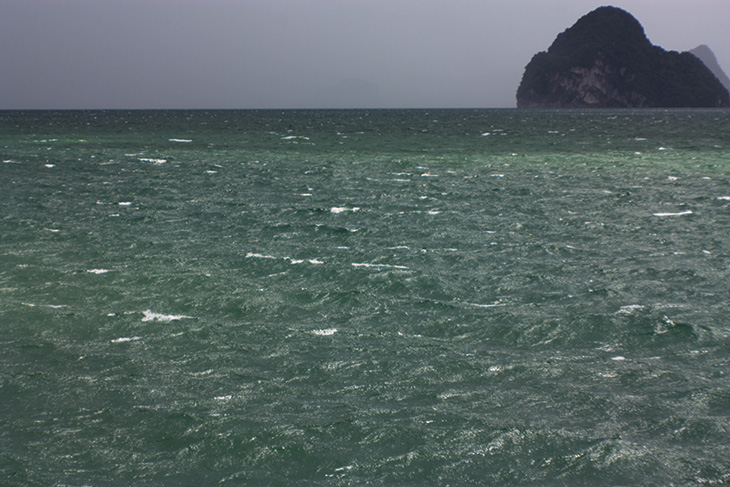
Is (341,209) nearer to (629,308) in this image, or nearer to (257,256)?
(257,256)

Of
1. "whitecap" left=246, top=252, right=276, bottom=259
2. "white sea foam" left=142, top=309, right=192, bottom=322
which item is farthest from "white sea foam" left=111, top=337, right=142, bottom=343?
"whitecap" left=246, top=252, right=276, bottom=259

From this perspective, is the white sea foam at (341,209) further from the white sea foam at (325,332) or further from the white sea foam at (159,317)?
the white sea foam at (325,332)

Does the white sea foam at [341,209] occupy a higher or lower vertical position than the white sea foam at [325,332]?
higher

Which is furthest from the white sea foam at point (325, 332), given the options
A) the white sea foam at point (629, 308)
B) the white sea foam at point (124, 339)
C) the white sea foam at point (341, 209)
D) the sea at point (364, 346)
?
the white sea foam at point (341, 209)

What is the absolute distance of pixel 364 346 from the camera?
27.6 feet

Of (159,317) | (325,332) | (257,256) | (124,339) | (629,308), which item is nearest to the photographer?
(124,339)

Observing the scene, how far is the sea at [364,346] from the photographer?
580cm

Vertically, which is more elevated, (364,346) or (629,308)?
(629,308)

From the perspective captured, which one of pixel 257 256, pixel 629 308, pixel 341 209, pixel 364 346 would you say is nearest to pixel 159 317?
pixel 364 346

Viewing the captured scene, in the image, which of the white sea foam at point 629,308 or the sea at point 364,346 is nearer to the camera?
the sea at point 364,346

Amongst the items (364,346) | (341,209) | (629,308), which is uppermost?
(341,209)

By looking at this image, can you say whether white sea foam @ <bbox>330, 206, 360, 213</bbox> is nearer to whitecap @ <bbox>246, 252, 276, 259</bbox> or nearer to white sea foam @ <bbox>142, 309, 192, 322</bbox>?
whitecap @ <bbox>246, 252, 276, 259</bbox>

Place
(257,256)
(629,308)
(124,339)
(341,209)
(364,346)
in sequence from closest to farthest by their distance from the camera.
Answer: (364,346), (124,339), (629,308), (257,256), (341,209)

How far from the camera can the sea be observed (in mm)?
5805
